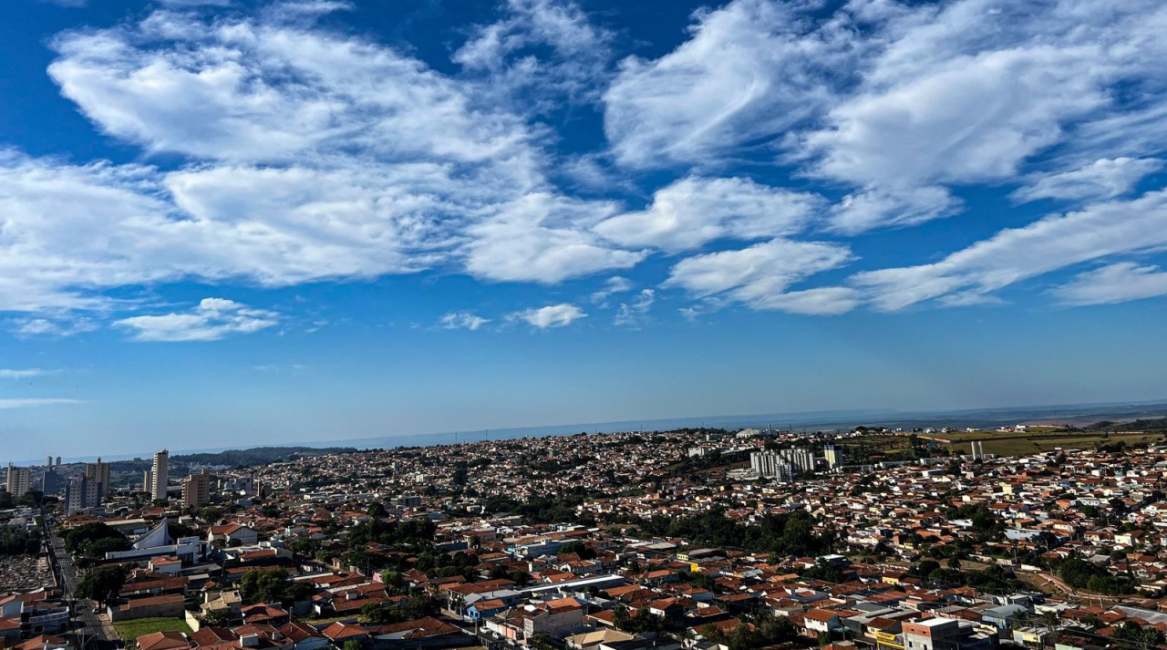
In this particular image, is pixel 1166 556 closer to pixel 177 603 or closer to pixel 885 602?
pixel 885 602

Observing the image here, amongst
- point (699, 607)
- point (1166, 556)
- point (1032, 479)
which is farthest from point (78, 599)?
point (1032, 479)

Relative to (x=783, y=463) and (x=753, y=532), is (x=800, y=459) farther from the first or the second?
(x=753, y=532)

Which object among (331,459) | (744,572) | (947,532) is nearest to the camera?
(744,572)

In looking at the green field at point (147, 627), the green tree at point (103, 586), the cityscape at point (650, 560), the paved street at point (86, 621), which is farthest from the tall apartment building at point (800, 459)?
the paved street at point (86, 621)

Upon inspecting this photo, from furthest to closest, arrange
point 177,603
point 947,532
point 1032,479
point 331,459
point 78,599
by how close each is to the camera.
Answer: point 331,459 → point 1032,479 → point 947,532 → point 78,599 → point 177,603

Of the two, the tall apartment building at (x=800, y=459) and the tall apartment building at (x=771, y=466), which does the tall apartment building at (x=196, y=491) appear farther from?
the tall apartment building at (x=800, y=459)

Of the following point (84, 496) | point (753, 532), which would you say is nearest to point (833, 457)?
point (753, 532)
